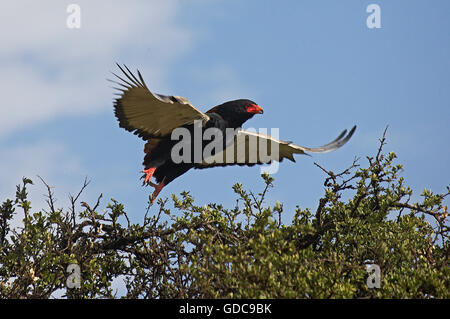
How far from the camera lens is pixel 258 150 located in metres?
8.03

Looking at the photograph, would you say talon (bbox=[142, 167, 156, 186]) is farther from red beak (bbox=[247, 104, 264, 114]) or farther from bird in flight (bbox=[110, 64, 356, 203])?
red beak (bbox=[247, 104, 264, 114])

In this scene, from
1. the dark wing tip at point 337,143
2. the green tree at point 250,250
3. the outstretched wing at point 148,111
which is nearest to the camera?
the green tree at point 250,250

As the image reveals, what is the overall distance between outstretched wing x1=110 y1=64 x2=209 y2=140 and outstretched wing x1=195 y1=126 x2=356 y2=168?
101 cm

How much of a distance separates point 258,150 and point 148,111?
199 centimetres

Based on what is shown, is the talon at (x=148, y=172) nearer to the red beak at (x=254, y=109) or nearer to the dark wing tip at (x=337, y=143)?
the red beak at (x=254, y=109)

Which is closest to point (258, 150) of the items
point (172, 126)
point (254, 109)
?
point (254, 109)

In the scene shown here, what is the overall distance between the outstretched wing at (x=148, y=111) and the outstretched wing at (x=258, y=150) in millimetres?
1007

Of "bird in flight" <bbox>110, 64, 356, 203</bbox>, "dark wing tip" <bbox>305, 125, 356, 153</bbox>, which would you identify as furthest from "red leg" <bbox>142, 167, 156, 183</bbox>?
"dark wing tip" <bbox>305, 125, 356, 153</bbox>

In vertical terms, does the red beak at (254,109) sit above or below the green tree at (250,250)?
above

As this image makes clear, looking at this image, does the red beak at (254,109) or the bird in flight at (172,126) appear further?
the red beak at (254,109)

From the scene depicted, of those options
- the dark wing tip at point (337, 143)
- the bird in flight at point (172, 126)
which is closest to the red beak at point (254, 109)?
the bird in flight at point (172, 126)

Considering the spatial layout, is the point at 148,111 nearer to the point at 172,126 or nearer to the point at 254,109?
the point at 172,126

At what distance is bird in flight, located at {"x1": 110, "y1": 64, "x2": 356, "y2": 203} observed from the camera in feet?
21.1

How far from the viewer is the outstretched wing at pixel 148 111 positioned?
6.31m
